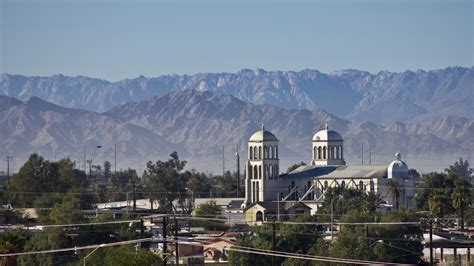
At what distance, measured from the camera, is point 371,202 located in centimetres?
13262

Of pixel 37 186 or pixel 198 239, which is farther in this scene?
pixel 37 186

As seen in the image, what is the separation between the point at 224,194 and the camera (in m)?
196

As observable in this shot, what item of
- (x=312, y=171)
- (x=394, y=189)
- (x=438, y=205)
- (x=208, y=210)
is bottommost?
(x=438, y=205)

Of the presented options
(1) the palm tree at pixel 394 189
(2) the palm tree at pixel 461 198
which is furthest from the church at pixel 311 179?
(2) the palm tree at pixel 461 198

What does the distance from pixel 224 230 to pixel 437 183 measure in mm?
37217

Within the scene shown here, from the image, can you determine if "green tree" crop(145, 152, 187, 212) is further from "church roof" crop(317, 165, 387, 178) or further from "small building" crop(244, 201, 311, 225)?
"small building" crop(244, 201, 311, 225)

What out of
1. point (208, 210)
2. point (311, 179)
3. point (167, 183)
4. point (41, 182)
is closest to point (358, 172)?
point (311, 179)

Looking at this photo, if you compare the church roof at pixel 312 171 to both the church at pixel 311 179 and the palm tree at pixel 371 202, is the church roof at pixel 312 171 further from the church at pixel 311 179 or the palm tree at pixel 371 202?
the palm tree at pixel 371 202

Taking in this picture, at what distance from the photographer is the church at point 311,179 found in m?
148

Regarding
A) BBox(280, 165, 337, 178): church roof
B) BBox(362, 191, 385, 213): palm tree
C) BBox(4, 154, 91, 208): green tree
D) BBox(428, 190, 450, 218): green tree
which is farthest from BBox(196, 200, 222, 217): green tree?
BBox(428, 190, 450, 218): green tree

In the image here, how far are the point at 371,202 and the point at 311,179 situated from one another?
24674mm

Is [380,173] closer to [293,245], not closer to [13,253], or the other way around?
[293,245]

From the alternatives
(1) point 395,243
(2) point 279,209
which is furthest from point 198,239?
(2) point 279,209

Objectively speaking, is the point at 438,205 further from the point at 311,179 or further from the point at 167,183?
the point at 167,183
